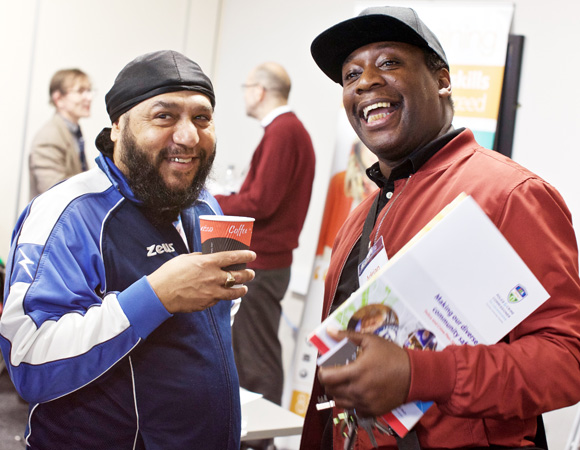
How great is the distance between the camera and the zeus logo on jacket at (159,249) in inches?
62.3

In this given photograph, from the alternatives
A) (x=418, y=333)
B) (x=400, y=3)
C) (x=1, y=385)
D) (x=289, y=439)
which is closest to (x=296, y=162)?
(x=400, y=3)

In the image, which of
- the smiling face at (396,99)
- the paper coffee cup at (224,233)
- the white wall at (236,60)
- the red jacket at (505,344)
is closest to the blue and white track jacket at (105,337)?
the paper coffee cup at (224,233)

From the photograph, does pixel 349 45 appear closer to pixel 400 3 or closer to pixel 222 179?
pixel 400 3

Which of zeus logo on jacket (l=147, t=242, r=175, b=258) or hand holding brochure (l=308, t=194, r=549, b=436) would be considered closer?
hand holding brochure (l=308, t=194, r=549, b=436)

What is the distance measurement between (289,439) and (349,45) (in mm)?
3395

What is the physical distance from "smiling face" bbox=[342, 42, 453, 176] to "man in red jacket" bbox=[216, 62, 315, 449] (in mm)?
2498

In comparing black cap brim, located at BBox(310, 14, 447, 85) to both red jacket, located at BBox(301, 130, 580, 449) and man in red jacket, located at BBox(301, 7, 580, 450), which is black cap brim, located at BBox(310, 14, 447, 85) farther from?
red jacket, located at BBox(301, 130, 580, 449)

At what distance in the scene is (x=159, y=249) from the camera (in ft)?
5.27

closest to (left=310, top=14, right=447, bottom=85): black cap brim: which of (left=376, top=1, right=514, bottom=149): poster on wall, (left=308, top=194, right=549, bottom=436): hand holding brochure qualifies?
(left=308, top=194, right=549, bottom=436): hand holding brochure

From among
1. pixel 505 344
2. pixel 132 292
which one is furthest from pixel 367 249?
pixel 132 292

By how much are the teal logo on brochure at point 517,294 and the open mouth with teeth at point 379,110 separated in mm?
670

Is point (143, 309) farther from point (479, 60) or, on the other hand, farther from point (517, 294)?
point (479, 60)

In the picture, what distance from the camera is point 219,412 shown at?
163cm

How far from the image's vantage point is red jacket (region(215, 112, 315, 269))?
409 cm
